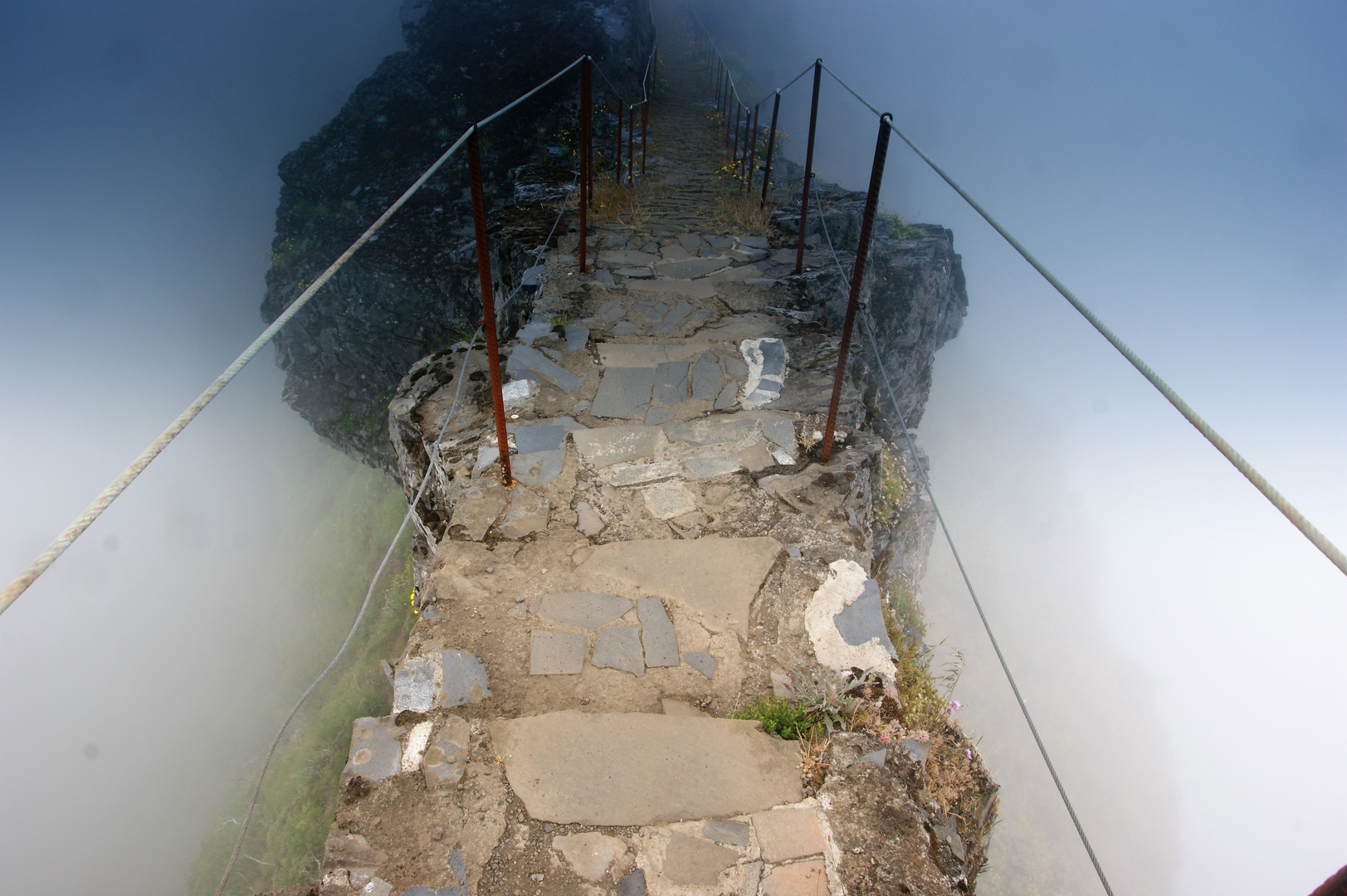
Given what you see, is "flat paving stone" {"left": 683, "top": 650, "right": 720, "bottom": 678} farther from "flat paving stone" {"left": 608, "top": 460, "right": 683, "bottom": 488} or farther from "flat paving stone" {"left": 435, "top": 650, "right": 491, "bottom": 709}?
"flat paving stone" {"left": 608, "top": 460, "right": 683, "bottom": 488}

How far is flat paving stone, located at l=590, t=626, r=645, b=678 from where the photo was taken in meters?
2.17

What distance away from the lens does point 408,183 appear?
1697 centimetres

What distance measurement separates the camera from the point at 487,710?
1991 millimetres

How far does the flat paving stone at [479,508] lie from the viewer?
105 inches

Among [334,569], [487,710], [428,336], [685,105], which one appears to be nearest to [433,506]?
[487,710]

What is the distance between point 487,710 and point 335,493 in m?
16.9

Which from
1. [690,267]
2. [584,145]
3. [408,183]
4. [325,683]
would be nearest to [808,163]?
[690,267]

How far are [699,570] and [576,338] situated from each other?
2024mm

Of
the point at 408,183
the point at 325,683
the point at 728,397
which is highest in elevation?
the point at 728,397

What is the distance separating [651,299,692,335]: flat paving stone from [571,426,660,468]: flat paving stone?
3.50ft

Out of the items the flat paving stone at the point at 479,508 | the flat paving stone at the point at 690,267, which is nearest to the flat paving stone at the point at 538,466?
the flat paving stone at the point at 479,508

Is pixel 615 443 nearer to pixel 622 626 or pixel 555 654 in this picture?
pixel 622 626

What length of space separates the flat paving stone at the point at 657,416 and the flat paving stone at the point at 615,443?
0.05 meters

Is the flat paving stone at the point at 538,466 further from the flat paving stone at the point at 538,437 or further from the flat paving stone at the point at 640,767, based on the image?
the flat paving stone at the point at 640,767
